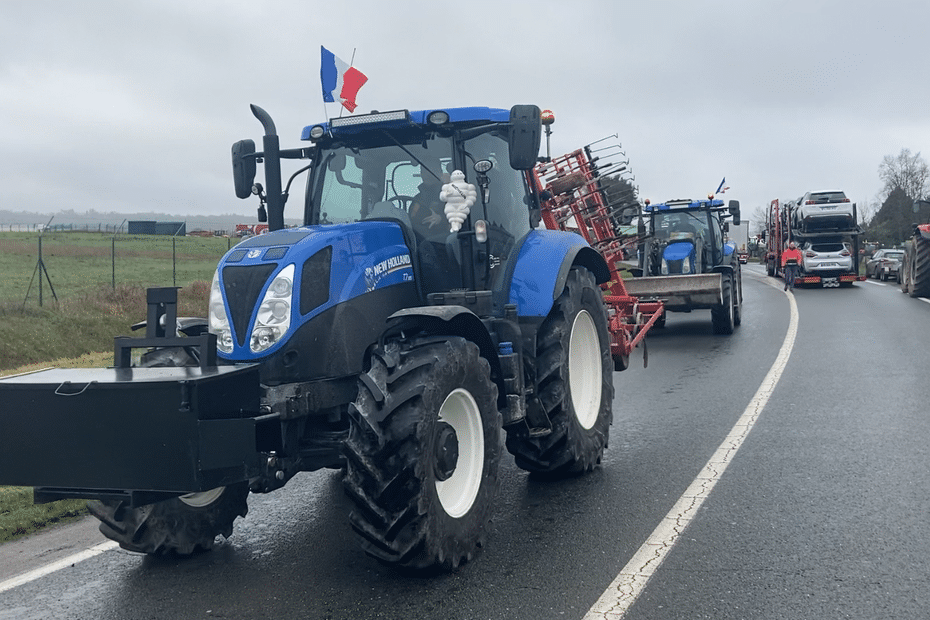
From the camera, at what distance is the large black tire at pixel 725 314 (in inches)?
620

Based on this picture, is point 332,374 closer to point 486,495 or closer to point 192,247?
point 486,495

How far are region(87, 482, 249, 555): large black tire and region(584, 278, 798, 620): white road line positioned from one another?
85.0 inches

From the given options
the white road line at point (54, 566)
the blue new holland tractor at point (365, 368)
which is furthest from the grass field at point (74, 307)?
the blue new holland tractor at point (365, 368)

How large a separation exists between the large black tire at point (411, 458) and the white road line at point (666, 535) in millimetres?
836

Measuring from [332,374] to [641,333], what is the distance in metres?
5.78

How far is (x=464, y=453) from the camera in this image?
Result: 4992mm

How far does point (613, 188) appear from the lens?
11.2 m

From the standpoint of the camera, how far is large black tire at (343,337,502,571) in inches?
169

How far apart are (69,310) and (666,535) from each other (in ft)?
45.6

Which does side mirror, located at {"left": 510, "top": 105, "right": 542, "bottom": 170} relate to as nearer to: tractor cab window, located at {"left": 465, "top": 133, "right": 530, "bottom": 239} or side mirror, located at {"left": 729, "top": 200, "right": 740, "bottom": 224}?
tractor cab window, located at {"left": 465, "top": 133, "right": 530, "bottom": 239}

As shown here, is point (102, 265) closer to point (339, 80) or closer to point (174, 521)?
point (339, 80)

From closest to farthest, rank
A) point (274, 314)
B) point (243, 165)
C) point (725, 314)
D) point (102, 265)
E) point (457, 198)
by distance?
point (274, 314)
point (457, 198)
point (243, 165)
point (725, 314)
point (102, 265)

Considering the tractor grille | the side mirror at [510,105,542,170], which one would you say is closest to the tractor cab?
the side mirror at [510,105,542,170]

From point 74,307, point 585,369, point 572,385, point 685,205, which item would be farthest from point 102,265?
point 572,385
